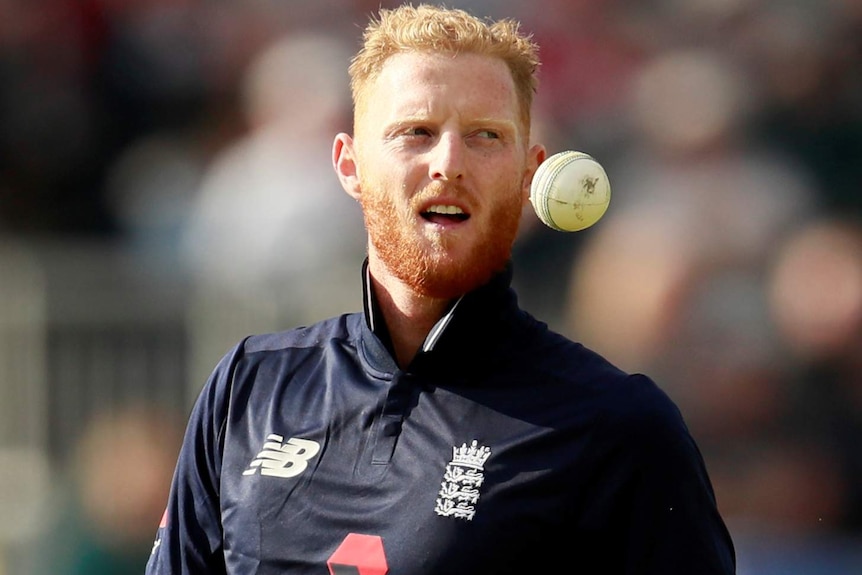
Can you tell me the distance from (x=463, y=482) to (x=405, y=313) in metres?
0.45

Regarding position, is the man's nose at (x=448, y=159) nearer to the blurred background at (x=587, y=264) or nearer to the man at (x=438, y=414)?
the man at (x=438, y=414)

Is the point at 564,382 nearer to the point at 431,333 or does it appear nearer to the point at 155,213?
the point at 431,333

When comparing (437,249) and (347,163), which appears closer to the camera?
(437,249)

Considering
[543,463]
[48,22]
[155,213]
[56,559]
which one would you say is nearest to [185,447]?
[543,463]

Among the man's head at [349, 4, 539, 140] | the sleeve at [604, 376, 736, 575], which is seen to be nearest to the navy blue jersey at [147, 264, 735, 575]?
the sleeve at [604, 376, 736, 575]

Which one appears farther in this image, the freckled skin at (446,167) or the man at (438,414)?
the freckled skin at (446,167)

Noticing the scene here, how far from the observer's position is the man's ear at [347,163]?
3.02m

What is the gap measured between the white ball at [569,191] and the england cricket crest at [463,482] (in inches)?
23.0

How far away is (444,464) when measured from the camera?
Result: 2645mm

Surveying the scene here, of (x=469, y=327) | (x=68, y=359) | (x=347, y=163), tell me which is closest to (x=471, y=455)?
(x=469, y=327)

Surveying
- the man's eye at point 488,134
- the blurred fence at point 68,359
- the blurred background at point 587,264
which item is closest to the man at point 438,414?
the man's eye at point 488,134

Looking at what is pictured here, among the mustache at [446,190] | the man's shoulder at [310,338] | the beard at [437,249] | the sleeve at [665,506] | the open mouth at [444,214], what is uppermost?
the mustache at [446,190]

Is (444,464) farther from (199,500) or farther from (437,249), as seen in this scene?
(199,500)

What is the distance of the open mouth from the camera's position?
2.75 m
